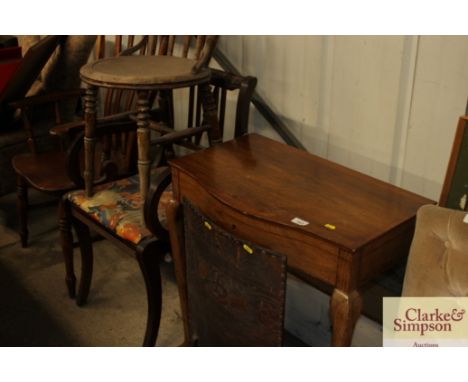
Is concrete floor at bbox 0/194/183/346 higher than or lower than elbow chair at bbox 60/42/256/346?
lower

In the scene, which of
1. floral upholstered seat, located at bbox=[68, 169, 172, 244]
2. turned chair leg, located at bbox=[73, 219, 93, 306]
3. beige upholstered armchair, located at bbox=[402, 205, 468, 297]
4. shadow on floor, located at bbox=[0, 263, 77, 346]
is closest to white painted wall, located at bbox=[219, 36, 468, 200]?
beige upholstered armchair, located at bbox=[402, 205, 468, 297]

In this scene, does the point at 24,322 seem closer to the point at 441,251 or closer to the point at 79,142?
the point at 79,142

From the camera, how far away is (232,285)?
163 cm

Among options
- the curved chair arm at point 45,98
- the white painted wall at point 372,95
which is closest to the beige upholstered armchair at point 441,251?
the white painted wall at point 372,95

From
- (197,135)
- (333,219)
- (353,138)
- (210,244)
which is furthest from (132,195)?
(333,219)

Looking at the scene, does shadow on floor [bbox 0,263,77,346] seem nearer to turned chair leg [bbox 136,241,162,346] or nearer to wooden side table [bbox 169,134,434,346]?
turned chair leg [bbox 136,241,162,346]

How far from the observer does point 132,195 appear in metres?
2.22

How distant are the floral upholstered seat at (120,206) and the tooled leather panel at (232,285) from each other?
309 millimetres

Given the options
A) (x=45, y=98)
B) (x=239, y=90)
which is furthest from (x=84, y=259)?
(x=239, y=90)

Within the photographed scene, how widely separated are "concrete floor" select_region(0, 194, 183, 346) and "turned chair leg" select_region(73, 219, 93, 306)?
0.18ft

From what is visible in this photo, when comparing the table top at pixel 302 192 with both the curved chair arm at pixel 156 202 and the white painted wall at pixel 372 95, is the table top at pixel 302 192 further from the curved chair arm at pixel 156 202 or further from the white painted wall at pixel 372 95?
the white painted wall at pixel 372 95

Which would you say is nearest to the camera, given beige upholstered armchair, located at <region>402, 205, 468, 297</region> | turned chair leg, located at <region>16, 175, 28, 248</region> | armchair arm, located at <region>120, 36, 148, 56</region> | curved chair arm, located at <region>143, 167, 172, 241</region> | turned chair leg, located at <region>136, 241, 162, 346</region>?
beige upholstered armchair, located at <region>402, 205, 468, 297</region>

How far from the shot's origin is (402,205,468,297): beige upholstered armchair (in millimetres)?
1377
